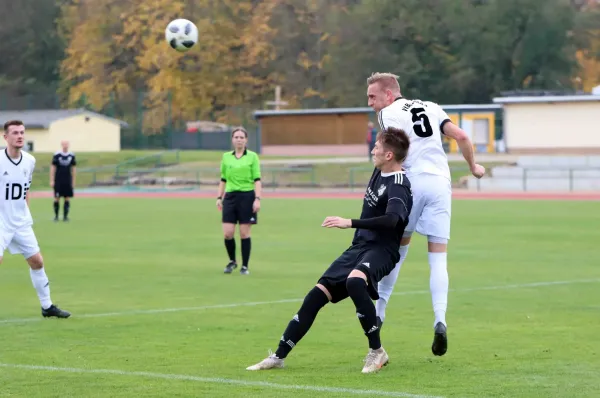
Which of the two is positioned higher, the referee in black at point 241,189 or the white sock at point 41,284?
the referee in black at point 241,189

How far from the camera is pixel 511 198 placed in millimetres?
38406

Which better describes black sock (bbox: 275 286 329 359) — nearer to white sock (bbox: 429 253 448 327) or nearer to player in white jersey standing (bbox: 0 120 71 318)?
white sock (bbox: 429 253 448 327)

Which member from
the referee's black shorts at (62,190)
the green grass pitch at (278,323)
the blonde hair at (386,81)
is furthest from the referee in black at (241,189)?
the referee's black shorts at (62,190)

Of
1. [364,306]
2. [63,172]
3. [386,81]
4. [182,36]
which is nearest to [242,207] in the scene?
[386,81]

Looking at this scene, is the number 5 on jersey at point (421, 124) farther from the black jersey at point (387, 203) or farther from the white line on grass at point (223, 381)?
the white line on grass at point (223, 381)

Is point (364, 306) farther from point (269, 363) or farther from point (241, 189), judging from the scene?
point (241, 189)

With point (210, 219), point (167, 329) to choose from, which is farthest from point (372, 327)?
point (210, 219)

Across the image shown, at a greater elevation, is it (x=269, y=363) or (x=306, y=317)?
(x=306, y=317)

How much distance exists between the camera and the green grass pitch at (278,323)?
26.4 ft

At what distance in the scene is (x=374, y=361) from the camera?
838 cm

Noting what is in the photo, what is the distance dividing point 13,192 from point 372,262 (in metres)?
4.71

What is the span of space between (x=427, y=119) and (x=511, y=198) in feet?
98.3

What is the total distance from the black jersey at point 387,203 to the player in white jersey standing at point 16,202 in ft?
14.1

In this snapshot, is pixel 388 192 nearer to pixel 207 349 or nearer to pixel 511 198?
pixel 207 349
